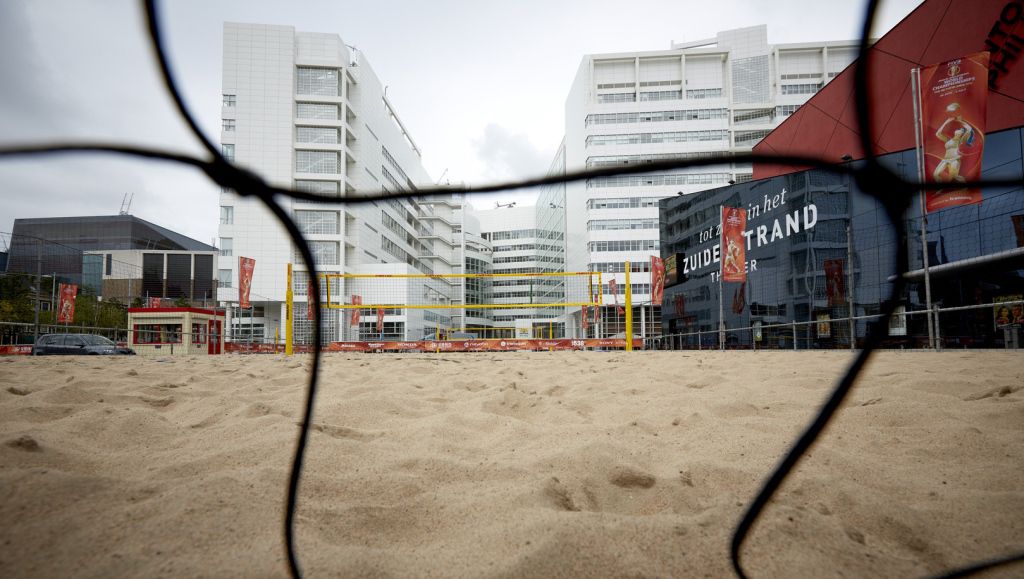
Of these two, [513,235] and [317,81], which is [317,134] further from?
[513,235]

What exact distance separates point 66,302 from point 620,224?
2821 centimetres

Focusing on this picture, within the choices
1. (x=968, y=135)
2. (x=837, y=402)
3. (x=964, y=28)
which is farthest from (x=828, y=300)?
(x=837, y=402)

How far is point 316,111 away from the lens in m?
30.7

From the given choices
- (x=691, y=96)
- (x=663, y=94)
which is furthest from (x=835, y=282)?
(x=691, y=96)

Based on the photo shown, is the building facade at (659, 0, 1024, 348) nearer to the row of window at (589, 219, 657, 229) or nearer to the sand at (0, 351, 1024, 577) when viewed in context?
the sand at (0, 351, 1024, 577)

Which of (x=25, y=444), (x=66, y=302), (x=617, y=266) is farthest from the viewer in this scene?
(x=617, y=266)

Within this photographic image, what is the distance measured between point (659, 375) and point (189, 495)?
297 cm

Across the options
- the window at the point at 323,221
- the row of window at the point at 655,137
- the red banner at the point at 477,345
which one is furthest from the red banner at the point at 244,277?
the row of window at the point at 655,137

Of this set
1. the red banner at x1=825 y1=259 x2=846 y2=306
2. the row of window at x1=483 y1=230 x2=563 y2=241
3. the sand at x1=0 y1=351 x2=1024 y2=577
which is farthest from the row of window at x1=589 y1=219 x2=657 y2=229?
the sand at x1=0 y1=351 x2=1024 y2=577

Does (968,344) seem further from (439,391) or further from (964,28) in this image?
(439,391)

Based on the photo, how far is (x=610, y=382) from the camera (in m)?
3.21

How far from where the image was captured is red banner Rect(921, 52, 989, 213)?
5184mm

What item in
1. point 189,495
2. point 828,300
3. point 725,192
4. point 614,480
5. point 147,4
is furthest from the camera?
point 725,192

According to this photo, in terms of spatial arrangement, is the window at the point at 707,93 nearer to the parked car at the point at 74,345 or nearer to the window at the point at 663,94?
the window at the point at 663,94
